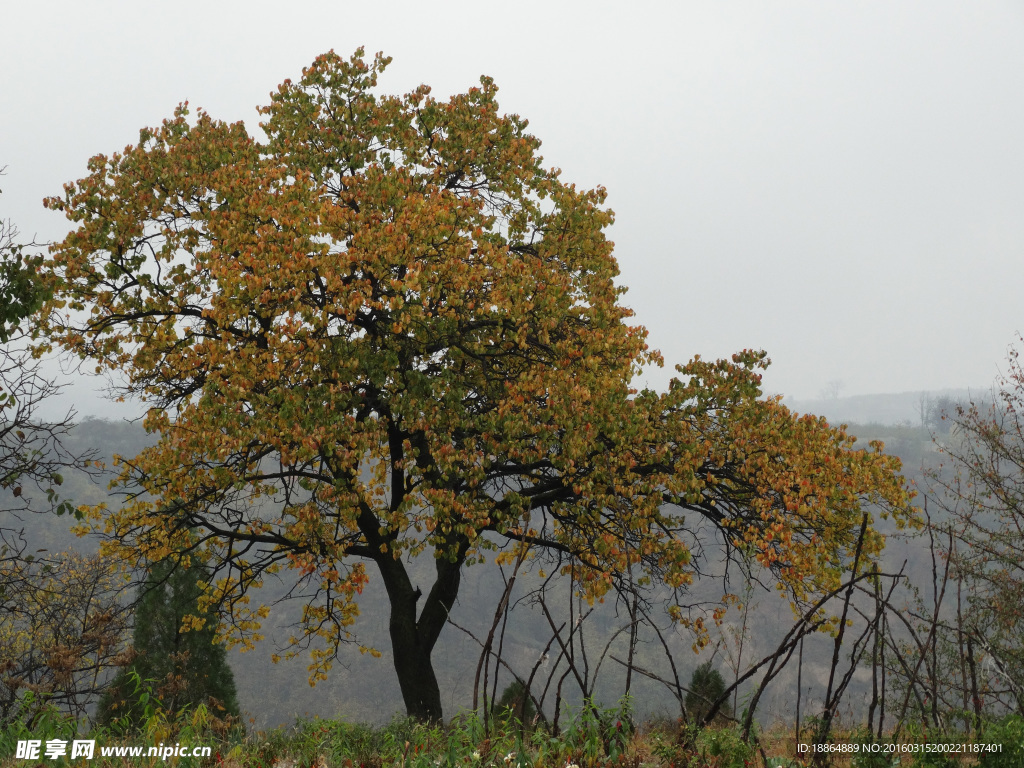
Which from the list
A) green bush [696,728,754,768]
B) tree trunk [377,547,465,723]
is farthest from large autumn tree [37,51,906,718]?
green bush [696,728,754,768]

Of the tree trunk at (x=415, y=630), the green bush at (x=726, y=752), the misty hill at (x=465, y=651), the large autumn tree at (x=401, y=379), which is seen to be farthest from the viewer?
the misty hill at (x=465, y=651)

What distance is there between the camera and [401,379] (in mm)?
14039

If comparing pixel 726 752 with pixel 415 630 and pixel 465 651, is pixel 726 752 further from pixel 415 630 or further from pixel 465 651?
pixel 465 651

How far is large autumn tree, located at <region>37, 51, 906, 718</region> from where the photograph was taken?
13383 mm

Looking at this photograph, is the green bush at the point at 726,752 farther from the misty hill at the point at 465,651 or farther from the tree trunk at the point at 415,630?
the misty hill at the point at 465,651

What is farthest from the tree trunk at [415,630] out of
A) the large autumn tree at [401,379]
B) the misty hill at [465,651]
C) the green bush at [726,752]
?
the misty hill at [465,651]

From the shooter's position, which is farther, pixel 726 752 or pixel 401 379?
pixel 401 379

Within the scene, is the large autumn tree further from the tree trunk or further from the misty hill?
the misty hill

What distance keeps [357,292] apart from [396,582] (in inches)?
264

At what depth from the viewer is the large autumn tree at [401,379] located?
43.9ft

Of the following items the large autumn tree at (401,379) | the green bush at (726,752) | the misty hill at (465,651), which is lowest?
the misty hill at (465,651)

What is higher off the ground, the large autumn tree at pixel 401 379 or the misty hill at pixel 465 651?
the large autumn tree at pixel 401 379

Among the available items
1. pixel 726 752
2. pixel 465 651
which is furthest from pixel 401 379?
pixel 465 651

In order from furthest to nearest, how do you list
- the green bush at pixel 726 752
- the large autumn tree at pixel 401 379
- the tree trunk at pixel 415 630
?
the tree trunk at pixel 415 630 < the large autumn tree at pixel 401 379 < the green bush at pixel 726 752
